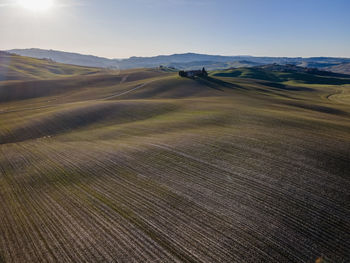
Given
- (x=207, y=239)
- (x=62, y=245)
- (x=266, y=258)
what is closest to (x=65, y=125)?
(x=62, y=245)

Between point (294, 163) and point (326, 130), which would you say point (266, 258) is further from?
point (326, 130)

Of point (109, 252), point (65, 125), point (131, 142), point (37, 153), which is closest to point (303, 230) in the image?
point (109, 252)

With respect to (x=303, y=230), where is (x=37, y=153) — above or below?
below

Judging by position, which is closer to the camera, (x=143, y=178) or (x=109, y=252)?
(x=109, y=252)

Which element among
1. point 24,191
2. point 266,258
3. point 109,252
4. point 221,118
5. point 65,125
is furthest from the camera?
point 65,125

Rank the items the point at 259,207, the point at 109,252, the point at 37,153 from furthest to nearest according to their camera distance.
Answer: the point at 37,153, the point at 259,207, the point at 109,252

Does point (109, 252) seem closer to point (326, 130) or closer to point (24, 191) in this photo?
point (24, 191)
